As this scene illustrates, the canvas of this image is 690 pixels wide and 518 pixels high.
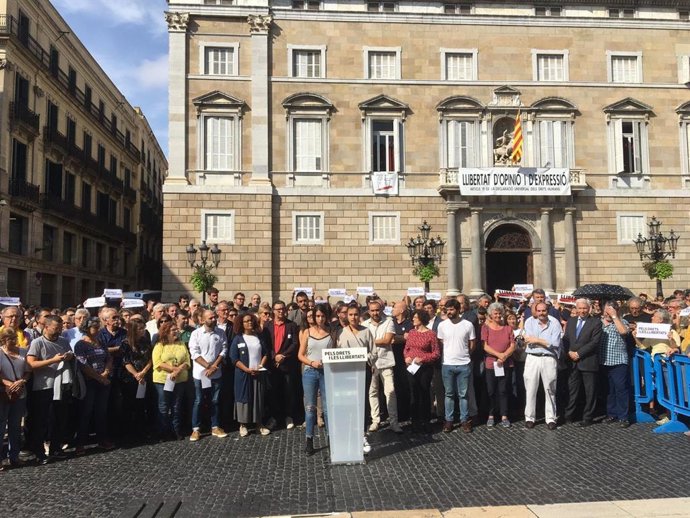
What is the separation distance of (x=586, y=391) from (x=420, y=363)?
2789mm

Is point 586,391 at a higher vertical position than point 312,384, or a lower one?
lower

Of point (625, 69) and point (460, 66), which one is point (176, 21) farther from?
point (625, 69)

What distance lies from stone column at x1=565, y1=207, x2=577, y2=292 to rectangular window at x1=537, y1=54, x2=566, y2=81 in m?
5.84

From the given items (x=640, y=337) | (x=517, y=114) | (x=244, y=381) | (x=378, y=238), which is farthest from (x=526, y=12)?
(x=244, y=381)

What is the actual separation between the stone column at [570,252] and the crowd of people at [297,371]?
14989mm

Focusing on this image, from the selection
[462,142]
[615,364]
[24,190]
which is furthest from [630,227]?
[24,190]

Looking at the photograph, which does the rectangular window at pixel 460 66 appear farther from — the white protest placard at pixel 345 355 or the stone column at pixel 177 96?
the white protest placard at pixel 345 355

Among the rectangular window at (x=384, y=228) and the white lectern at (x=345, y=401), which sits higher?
the rectangular window at (x=384, y=228)

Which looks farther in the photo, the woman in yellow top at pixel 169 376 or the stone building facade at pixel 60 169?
the stone building facade at pixel 60 169

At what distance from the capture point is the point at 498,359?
9328mm

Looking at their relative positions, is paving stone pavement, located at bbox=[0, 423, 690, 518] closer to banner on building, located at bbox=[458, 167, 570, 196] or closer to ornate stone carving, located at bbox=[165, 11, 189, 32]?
banner on building, located at bbox=[458, 167, 570, 196]

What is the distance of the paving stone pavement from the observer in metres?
6.06

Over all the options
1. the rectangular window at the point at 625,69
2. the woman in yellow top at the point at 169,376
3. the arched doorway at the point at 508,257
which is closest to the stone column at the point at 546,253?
the arched doorway at the point at 508,257

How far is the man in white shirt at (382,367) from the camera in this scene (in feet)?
29.4
